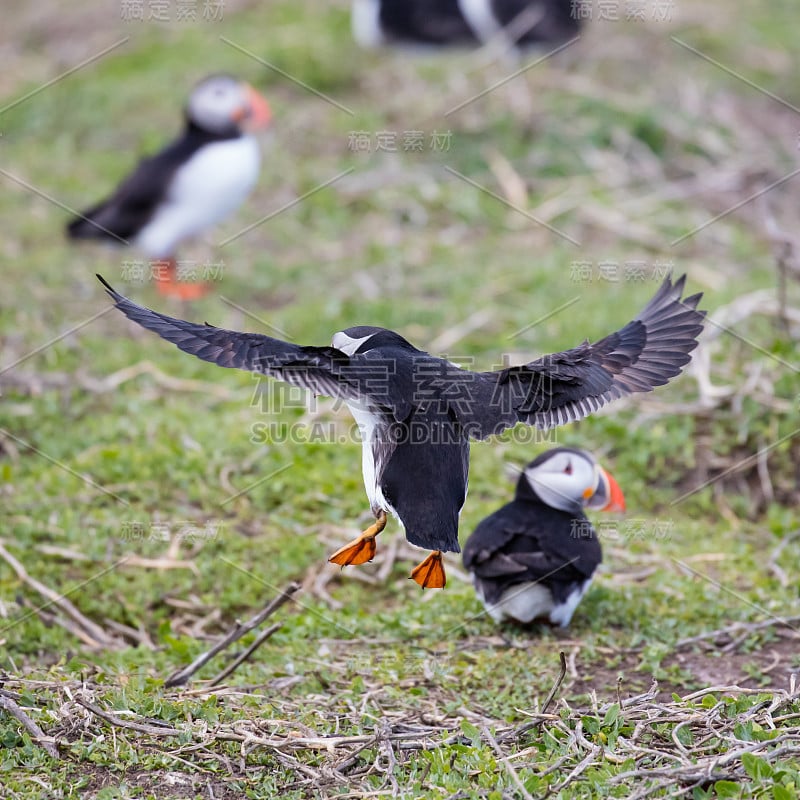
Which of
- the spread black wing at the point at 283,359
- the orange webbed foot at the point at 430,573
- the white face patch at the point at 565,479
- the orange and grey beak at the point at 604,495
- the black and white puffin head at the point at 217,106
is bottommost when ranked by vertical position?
the black and white puffin head at the point at 217,106

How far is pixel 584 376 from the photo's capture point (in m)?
4.19

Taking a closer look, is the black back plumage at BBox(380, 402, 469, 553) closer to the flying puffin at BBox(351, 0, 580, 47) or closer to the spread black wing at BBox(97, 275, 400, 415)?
the spread black wing at BBox(97, 275, 400, 415)

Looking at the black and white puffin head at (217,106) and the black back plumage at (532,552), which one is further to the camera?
the black and white puffin head at (217,106)

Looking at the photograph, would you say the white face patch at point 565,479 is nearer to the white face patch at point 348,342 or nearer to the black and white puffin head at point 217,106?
the white face patch at point 348,342

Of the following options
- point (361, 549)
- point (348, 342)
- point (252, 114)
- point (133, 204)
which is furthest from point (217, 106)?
point (361, 549)

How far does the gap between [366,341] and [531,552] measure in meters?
1.03

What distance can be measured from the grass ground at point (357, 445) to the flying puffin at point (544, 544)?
0.58ft

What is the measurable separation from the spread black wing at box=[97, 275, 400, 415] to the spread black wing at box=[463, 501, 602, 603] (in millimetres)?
921

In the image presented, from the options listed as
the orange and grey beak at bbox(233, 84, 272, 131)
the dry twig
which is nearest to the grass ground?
the dry twig

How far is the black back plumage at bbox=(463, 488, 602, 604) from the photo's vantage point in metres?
4.39

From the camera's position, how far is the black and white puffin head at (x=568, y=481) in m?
4.66

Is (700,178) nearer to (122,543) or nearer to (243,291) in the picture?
(243,291)

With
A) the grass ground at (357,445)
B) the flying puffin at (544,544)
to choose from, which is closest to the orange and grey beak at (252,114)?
the grass ground at (357,445)

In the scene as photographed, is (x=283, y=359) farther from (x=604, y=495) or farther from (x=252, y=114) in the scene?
(x=252, y=114)
